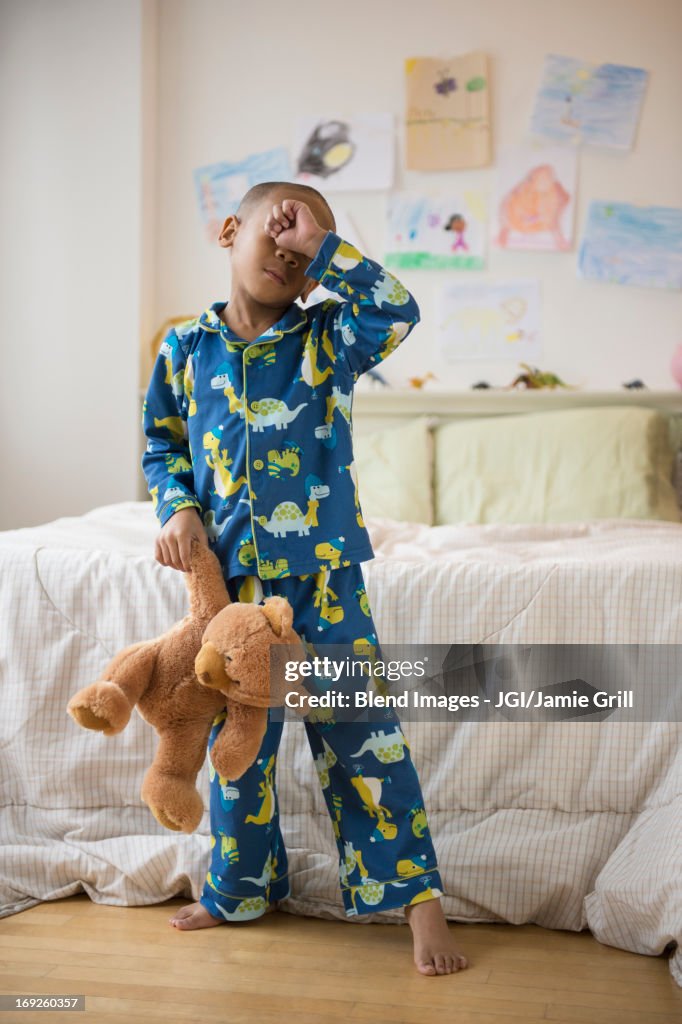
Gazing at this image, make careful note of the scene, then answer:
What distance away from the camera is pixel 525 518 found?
2648 millimetres

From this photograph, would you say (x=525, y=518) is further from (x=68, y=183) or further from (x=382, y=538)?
(x=68, y=183)

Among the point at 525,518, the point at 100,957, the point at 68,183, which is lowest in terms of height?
the point at 100,957

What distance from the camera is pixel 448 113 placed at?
123 inches

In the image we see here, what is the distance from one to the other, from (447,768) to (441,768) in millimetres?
11

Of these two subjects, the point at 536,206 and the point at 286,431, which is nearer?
the point at 286,431

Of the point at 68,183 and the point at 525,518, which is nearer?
the point at 525,518

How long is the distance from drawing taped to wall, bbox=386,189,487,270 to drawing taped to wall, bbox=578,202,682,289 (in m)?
0.32

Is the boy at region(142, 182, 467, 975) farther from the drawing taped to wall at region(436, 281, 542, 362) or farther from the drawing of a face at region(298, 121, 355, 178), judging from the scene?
the drawing of a face at region(298, 121, 355, 178)

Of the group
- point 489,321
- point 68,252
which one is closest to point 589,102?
point 489,321

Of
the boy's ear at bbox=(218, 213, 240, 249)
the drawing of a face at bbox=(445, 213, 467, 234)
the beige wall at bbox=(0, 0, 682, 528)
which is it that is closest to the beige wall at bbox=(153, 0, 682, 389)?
the beige wall at bbox=(0, 0, 682, 528)

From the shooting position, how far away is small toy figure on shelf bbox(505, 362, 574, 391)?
3059mm

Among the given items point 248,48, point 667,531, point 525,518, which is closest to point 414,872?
point 667,531

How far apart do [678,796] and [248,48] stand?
2706 mm

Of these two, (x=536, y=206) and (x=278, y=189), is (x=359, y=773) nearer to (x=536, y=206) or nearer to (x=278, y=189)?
(x=278, y=189)
